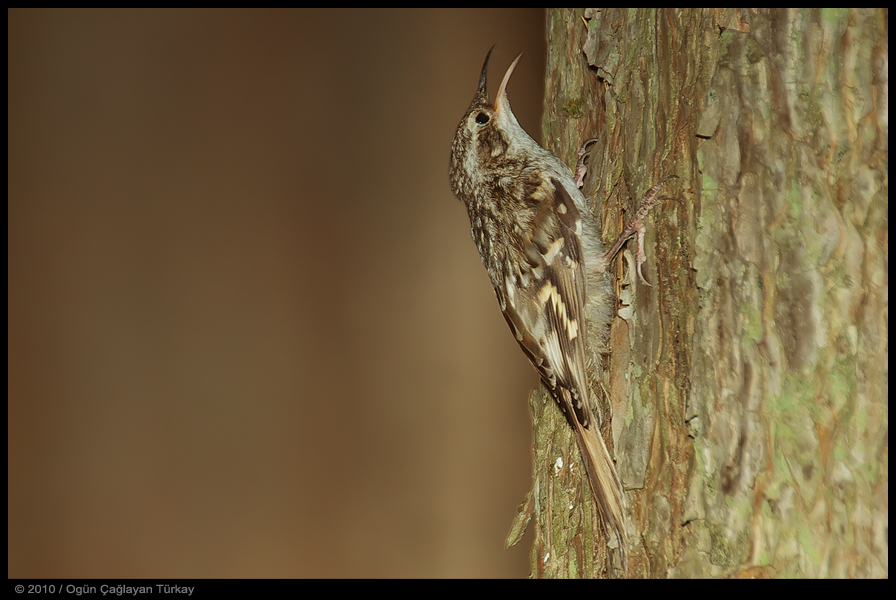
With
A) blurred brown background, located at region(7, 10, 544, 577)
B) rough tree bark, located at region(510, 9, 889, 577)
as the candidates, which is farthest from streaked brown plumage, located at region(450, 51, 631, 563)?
blurred brown background, located at region(7, 10, 544, 577)

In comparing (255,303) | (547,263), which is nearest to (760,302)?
(547,263)

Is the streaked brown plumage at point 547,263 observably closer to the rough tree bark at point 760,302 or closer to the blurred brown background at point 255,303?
the rough tree bark at point 760,302

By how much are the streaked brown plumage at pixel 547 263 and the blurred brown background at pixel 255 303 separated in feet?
3.68

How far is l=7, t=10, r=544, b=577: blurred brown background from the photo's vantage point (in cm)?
179

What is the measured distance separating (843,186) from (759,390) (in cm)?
28

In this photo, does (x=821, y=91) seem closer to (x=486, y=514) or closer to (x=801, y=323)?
(x=801, y=323)

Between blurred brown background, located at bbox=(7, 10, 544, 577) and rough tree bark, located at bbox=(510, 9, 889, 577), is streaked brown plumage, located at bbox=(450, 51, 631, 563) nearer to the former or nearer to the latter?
rough tree bark, located at bbox=(510, 9, 889, 577)

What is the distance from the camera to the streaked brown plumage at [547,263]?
3.03 ft

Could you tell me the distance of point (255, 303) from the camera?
2070 mm

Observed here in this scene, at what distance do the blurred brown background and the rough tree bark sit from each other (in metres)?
1.53

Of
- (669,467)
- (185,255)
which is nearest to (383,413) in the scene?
(185,255)
